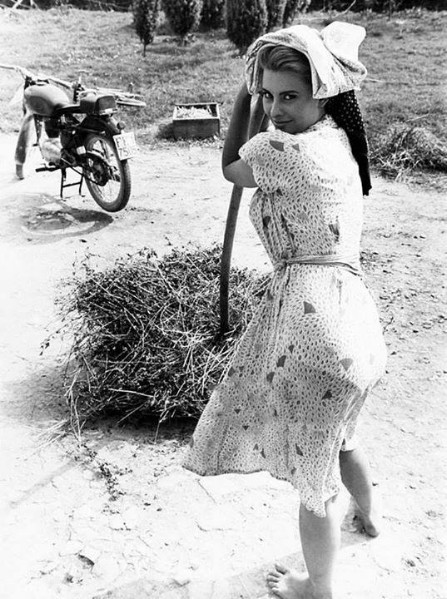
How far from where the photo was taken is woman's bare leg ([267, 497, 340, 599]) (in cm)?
183

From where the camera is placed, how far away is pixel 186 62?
10.5m

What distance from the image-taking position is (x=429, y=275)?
13.7 feet

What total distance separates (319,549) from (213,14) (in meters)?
13.2

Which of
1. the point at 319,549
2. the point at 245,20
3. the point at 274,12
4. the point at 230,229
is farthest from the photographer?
the point at 274,12

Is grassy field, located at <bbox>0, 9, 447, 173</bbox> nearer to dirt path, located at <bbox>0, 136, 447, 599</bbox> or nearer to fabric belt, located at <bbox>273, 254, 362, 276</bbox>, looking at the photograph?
dirt path, located at <bbox>0, 136, 447, 599</bbox>

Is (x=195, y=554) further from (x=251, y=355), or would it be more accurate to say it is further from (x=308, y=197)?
(x=308, y=197)

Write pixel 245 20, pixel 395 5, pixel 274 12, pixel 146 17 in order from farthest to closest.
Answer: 1. pixel 395 5
2. pixel 274 12
3. pixel 146 17
4. pixel 245 20

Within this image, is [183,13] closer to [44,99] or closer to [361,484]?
[44,99]

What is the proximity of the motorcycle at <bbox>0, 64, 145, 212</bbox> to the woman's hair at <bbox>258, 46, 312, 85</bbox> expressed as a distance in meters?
3.47

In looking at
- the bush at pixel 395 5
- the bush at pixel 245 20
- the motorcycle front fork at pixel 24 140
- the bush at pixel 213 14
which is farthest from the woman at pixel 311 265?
the bush at pixel 395 5

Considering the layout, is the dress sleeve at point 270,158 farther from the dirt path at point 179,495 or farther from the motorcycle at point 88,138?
the motorcycle at point 88,138

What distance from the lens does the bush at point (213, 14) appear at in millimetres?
13077

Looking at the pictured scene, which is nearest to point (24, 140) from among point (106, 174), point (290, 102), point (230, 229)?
point (106, 174)

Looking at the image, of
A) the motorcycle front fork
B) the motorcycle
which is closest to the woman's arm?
the motorcycle
